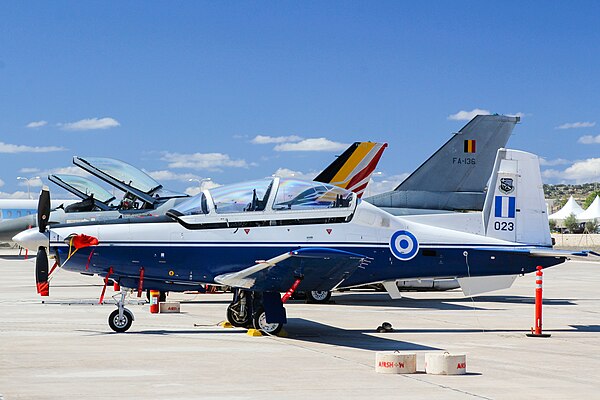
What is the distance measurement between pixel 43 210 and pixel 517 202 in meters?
7.76

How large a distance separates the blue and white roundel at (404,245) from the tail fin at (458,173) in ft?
19.1

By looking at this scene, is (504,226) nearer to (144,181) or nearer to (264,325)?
→ (264,325)

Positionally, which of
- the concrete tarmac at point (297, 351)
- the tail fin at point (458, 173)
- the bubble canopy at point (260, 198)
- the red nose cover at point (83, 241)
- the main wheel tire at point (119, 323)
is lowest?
the concrete tarmac at point (297, 351)

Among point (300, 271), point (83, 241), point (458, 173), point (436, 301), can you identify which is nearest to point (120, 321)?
point (83, 241)

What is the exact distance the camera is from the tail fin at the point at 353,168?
2262 cm

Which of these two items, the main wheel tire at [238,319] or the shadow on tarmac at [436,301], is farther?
the shadow on tarmac at [436,301]

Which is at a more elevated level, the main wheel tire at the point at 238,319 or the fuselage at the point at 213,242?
the fuselage at the point at 213,242

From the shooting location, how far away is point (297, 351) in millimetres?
10867

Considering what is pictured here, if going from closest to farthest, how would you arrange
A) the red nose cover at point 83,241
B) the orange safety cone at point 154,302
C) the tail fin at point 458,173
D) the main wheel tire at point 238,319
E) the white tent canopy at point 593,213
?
the red nose cover at point 83,241
the main wheel tire at point 238,319
the orange safety cone at point 154,302
the tail fin at point 458,173
the white tent canopy at point 593,213

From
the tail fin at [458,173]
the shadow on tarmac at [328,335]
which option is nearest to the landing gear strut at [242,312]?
the shadow on tarmac at [328,335]

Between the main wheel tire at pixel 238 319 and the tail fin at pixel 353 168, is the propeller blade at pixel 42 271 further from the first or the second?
the tail fin at pixel 353 168

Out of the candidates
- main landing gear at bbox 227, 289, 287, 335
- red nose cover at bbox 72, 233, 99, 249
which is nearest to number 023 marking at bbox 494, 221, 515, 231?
main landing gear at bbox 227, 289, 287, 335

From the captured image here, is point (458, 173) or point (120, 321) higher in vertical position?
point (458, 173)

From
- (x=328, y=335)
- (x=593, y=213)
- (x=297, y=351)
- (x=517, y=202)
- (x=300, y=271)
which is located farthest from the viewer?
(x=593, y=213)
